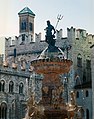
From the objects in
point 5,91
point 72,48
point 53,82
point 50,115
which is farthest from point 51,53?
point 72,48

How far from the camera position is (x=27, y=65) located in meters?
64.8

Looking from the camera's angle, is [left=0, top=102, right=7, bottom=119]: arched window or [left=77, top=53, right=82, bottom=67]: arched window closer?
[left=0, top=102, right=7, bottom=119]: arched window

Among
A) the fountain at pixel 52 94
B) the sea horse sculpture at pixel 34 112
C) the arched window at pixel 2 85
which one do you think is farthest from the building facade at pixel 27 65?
the sea horse sculpture at pixel 34 112

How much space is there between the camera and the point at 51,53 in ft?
67.8

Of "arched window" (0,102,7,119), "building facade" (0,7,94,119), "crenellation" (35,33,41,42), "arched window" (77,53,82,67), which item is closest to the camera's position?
"arched window" (0,102,7,119)

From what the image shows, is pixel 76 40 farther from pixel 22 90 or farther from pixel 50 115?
pixel 50 115

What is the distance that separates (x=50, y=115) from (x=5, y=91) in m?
40.9

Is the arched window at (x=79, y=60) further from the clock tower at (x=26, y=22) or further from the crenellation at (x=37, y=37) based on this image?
the clock tower at (x=26, y=22)

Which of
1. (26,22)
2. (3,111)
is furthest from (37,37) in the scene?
(3,111)

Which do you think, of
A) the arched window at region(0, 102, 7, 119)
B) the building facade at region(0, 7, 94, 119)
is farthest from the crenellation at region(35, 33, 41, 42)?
the arched window at region(0, 102, 7, 119)

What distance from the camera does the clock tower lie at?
78.3 meters

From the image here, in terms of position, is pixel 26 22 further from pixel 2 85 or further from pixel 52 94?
pixel 52 94

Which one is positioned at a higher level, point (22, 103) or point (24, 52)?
point (24, 52)

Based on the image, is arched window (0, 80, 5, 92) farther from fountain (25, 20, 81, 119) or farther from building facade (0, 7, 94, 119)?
fountain (25, 20, 81, 119)
